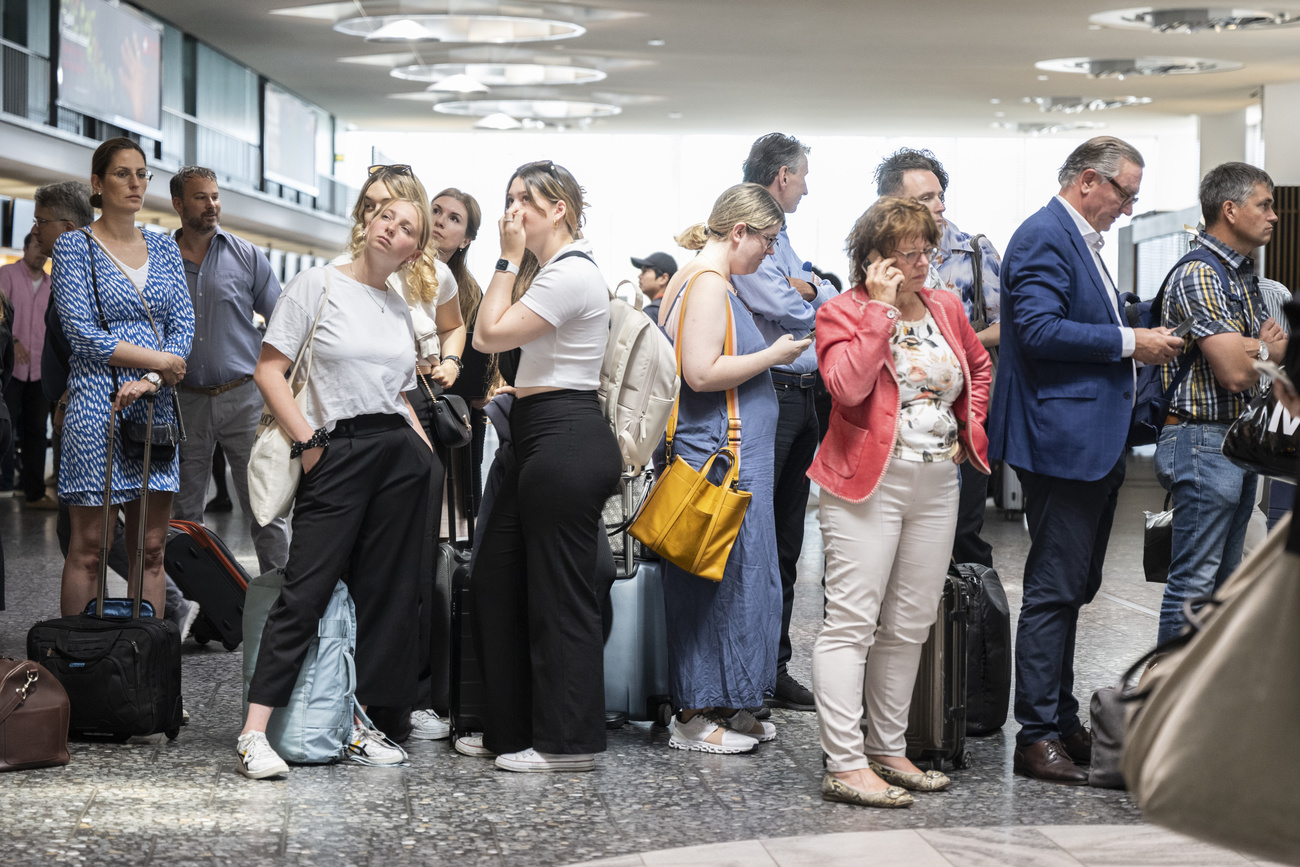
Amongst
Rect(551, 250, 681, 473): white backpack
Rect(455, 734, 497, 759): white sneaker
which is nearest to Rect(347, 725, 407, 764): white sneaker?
Rect(455, 734, 497, 759): white sneaker

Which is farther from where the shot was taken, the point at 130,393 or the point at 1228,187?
the point at 130,393

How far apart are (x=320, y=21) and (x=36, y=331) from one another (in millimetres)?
7266

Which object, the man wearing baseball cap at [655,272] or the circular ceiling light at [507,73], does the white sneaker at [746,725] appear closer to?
the man wearing baseball cap at [655,272]

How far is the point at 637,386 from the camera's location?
3654 mm

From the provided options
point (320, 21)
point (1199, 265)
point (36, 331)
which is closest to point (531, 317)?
point (1199, 265)

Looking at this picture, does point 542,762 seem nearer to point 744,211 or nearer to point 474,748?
point 474,748

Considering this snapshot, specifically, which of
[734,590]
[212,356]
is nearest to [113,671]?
[734,590]

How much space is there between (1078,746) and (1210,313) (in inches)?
47.7

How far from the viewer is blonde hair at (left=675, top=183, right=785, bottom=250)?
3795 mm

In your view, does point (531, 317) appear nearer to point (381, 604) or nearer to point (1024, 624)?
point (381, 604)

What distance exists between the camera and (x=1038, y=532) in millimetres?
3637

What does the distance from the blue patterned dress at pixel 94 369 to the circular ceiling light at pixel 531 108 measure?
714 inches

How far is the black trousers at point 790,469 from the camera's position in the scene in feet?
13.8

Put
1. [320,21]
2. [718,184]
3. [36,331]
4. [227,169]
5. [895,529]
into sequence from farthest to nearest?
[718,184]
[227,169]
[320,21]
[36,331]
[895,529]
